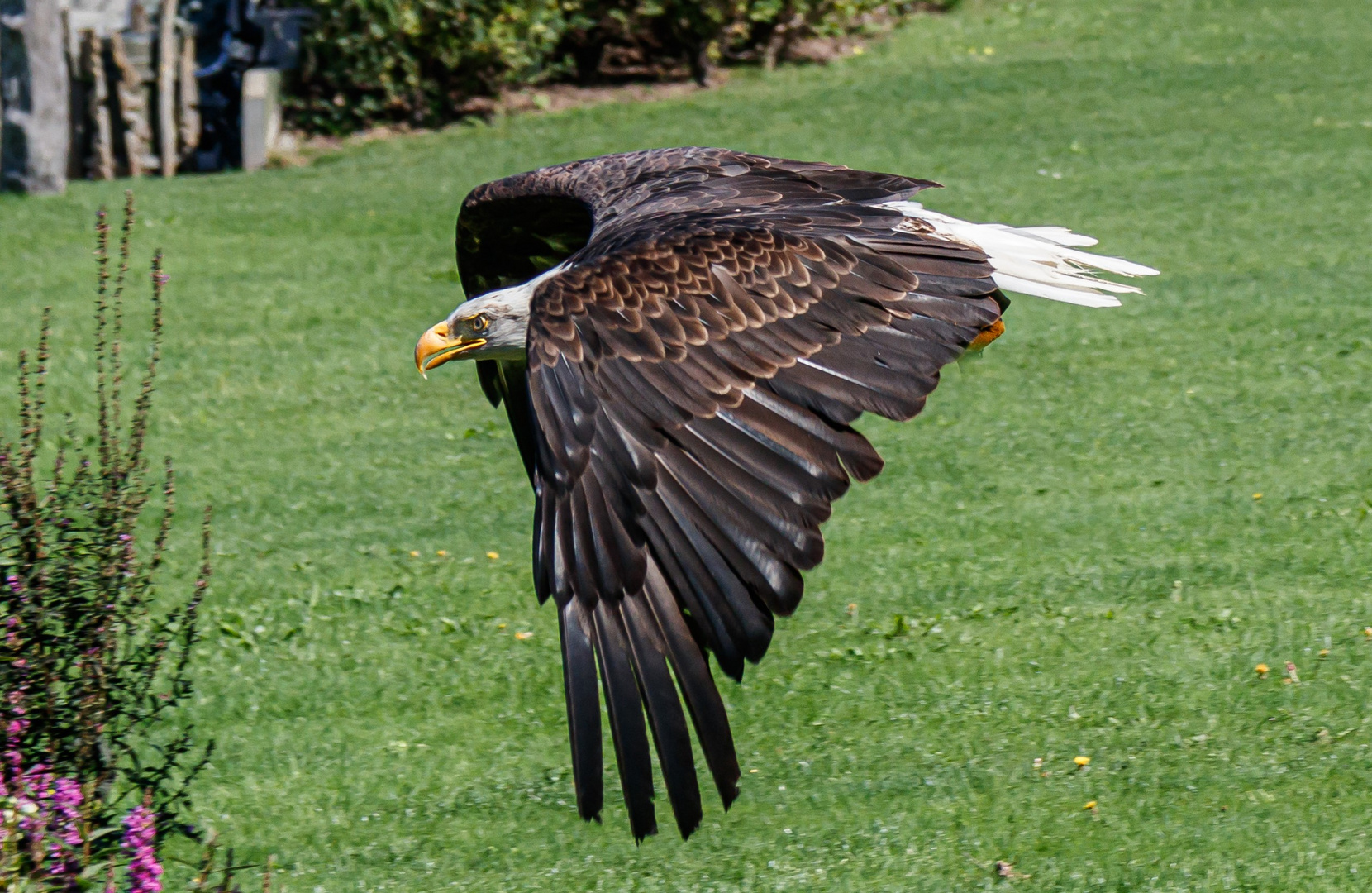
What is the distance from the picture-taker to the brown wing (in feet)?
11.9

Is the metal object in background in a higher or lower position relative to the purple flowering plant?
lower

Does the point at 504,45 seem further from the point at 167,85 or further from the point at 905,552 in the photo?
the point at 905,552

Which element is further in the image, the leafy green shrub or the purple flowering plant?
the leafy green shrub

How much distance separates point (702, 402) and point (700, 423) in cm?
7

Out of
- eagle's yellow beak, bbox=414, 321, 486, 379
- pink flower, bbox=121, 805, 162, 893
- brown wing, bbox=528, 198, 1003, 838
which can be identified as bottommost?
pink flower, bbox=121, 805, 162, 893

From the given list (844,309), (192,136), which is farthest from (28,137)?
(844,309)

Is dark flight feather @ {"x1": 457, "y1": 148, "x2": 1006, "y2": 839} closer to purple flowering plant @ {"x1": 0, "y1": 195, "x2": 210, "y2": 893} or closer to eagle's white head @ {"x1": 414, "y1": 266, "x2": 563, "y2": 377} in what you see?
eagle's white head @ {"x1": 414, "y1": 266, "x2": 563, "y2": 377}

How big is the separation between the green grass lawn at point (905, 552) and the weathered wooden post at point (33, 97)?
0.32 meters

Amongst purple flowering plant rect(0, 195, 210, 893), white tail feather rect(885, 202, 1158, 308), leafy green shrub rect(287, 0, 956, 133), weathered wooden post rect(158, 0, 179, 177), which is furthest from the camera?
leafy green shrub rect(287, 0, 956, 133)

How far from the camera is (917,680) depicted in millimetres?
6391

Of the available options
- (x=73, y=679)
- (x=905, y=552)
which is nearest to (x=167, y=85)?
(x=905, y=552)

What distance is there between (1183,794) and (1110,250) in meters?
6.41

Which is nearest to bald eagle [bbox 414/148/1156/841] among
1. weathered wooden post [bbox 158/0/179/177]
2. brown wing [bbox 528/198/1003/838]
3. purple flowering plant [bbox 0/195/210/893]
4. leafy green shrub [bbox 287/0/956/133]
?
brown wing [bbox 528/198/1003/838]

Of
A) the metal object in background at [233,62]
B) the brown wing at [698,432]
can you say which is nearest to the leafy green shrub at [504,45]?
the metal object in background at [233,62]
